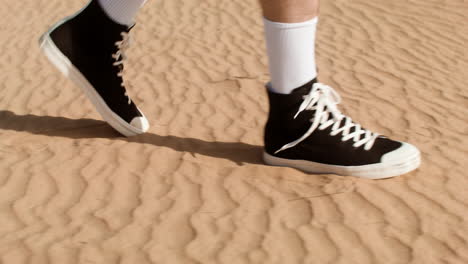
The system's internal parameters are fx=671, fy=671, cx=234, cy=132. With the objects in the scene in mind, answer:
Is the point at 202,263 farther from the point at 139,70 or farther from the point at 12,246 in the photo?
the point at 139,70

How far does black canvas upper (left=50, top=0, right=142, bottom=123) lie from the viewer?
3.26m

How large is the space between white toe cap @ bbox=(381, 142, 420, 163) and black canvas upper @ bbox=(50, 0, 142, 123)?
138 cm

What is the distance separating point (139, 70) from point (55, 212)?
270 cm

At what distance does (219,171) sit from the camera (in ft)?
10.1

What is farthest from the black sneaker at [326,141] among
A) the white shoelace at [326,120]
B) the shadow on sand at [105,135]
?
the shadow on sand at [105,135]

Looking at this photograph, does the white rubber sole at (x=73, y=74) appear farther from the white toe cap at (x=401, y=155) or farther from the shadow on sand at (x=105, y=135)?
the white toe cap at (x=401, y=155)

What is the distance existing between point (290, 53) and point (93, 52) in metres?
1.05

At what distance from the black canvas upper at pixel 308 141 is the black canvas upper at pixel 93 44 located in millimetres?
873

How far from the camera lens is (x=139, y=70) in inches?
209

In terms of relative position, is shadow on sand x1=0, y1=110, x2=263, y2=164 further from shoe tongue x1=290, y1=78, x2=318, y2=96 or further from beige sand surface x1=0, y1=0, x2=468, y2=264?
shoe tongue x1=290, y1=78, x2=318, y2=96

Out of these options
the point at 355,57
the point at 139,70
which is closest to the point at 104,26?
the point at 139,70

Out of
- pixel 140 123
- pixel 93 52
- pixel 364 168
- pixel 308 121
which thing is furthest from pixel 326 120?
pixel 93 52

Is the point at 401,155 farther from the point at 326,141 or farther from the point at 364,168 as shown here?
the point at 326,141

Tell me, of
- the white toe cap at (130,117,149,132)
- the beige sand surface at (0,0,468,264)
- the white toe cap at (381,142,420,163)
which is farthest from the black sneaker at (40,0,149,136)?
the white toe cap at (381,142,420,163)
